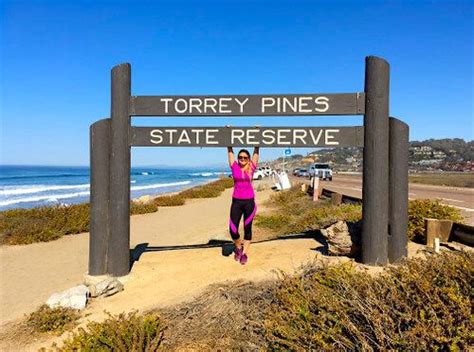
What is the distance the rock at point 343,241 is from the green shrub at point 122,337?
303cm

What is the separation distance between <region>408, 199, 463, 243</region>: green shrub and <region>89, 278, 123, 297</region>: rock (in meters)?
5.25

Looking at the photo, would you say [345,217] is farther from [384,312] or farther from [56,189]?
[56,189]

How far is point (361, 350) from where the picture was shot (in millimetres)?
2740

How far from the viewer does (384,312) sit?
9.41ft

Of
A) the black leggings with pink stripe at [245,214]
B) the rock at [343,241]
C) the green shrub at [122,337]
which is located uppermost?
the black leggings with pink stripe at [245,214]

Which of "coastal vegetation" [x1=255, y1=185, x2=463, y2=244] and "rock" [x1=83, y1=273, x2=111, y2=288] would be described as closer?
"rock" [x1=83, y1=273, x2=111, y2=288]

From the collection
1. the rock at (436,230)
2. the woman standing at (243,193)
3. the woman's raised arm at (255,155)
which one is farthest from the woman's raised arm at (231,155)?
the rock at (436,230)

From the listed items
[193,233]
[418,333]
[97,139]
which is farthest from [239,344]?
[193,233]

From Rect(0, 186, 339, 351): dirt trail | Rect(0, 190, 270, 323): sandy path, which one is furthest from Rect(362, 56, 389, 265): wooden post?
Rect(0, 190, 270, 323): sandy path

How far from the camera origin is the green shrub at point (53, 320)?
4141 millimetres

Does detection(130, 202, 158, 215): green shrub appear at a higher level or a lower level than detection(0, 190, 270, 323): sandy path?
higher

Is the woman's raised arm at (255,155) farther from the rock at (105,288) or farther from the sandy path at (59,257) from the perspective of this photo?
the sandy path at (59,257)

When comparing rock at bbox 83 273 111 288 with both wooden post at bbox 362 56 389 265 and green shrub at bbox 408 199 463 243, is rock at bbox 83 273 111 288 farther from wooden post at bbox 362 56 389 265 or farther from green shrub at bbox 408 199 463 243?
green shrub at bbox 408 199 463 243

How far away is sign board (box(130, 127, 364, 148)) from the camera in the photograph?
224 inches
